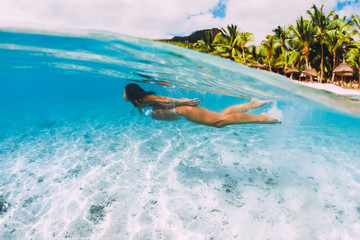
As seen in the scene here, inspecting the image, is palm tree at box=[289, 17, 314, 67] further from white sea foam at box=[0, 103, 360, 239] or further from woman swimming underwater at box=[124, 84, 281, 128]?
woman swimming underwater at box=[124, 84, 281, 128]

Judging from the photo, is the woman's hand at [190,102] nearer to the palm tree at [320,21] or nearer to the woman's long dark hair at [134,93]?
the woman's long dark hair at [134,93]

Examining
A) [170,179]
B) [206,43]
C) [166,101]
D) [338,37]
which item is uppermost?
[338,37]

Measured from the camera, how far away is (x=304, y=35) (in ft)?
85.2

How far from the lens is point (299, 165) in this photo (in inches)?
309

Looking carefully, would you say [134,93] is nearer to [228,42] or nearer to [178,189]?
[178,189]

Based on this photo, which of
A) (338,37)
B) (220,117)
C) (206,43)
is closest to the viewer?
(220,117)

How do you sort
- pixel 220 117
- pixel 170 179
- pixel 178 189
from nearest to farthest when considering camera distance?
pixel 220 117
pixel 178 189
pixel 170 179

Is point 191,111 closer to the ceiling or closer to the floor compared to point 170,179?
closer to the ceiling

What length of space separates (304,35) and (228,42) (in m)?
10.7

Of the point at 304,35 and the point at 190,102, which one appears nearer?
the point at 190,102

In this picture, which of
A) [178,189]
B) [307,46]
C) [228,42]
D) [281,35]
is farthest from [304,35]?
[178,189]

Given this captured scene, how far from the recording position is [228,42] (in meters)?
32.0

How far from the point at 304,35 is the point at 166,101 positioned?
28.9m

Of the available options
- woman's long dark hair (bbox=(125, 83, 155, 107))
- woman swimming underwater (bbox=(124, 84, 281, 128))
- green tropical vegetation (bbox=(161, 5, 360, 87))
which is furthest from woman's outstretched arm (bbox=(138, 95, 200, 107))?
green tropical vegetation (bbox=(161, 5, 360, 87))
